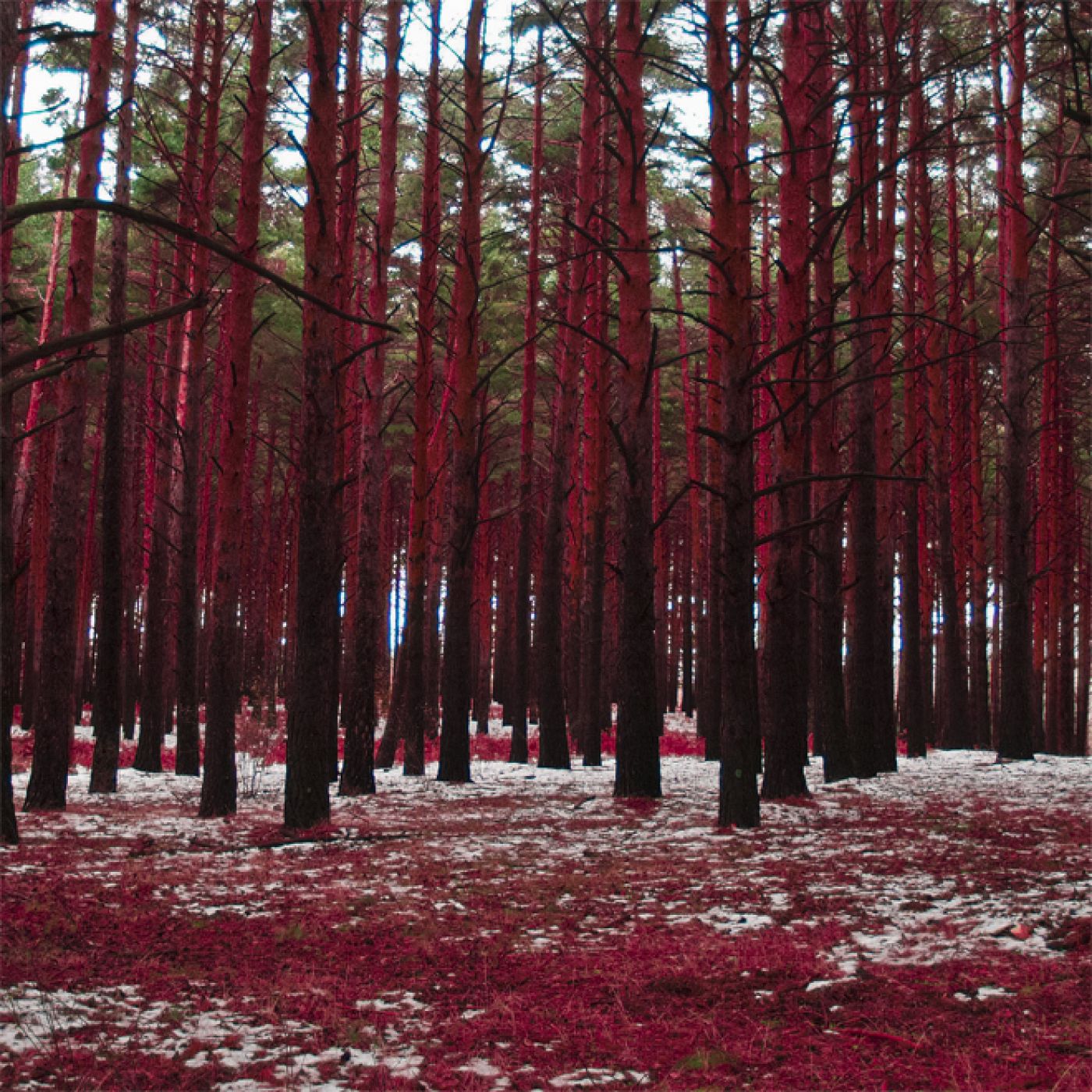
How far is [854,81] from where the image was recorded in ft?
42.2

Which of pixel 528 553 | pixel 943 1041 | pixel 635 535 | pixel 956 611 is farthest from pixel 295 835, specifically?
pixel 956 611

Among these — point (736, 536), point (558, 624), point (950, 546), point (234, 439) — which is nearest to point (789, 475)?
point (736, 536)

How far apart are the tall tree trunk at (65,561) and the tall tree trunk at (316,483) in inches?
102

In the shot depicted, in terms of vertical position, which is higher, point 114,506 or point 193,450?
point 193,450

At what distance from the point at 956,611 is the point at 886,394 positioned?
5280 mm

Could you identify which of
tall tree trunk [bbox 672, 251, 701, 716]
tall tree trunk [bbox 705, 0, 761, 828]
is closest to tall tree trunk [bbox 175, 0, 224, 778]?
tall tree trunk [bbox 705, 0, 761, 828]

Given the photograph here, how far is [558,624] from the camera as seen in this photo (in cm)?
1480

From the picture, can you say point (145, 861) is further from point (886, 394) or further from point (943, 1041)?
point (886, 394)

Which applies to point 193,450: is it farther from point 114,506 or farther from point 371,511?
point 371,511

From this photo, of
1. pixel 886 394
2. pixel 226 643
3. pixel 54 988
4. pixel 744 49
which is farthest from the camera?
pixel 886 394

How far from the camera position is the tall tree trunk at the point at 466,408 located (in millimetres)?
12531

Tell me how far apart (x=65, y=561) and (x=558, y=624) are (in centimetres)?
675

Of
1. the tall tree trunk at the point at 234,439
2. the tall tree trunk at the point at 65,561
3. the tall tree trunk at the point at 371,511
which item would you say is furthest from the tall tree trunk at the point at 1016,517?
the tall tree trunk at the point at 65,561

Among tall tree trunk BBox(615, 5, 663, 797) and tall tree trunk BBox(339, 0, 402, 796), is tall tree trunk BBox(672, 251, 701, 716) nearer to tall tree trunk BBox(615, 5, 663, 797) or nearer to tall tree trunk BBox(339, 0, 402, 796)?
tall tree trunk BBox(339, 0, 402, 796)
